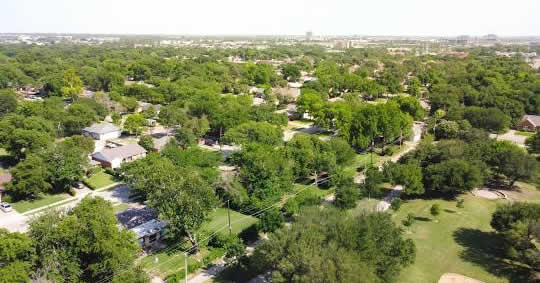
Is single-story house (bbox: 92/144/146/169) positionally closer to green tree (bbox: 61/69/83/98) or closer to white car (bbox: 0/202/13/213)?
white car (bbox: 0/202/13/213)

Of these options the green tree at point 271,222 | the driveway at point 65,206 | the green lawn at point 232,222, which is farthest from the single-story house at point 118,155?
the green tree at point 271,222

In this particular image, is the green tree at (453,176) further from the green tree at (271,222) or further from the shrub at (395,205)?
the green tree at (271,222)

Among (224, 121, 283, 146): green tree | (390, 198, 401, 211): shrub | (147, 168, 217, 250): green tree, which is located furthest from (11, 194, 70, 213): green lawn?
(390, 198, 401, 211): shrub

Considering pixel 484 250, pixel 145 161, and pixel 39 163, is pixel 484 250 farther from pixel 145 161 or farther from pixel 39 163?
pixel 39 163

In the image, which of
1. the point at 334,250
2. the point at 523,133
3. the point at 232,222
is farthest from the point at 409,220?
the point at 523,133

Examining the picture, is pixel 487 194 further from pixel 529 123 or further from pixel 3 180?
pixel 3 180

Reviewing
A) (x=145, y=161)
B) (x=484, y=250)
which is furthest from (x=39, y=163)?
(x=484, y=250)

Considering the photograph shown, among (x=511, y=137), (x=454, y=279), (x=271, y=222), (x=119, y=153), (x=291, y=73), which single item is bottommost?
(x=454, y=279)
